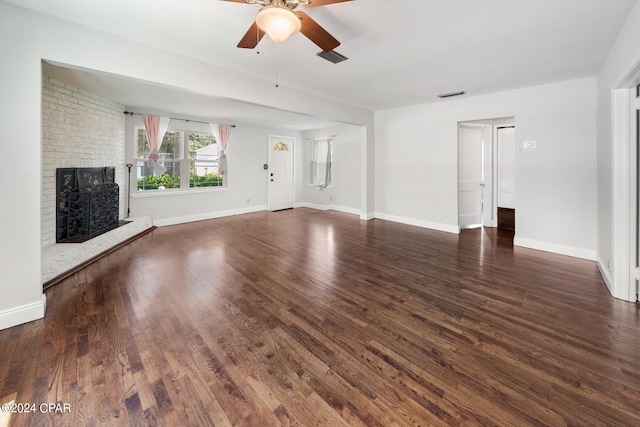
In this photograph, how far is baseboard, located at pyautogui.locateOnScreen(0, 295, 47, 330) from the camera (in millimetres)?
2143

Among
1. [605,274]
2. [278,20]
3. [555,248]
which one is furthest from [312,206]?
[278,20]

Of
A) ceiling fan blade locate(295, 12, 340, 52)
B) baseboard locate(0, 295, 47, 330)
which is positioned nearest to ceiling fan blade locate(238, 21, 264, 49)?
ceiling fan blade locate(295, 12, 340, 52)

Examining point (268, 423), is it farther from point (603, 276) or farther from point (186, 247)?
point (603, 276)

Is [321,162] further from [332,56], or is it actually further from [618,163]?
[618,163]

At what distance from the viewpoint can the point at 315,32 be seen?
2.07 meters

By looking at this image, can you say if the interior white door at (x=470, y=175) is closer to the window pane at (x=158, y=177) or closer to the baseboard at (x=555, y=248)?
the baseboard at (x=555, y=248)

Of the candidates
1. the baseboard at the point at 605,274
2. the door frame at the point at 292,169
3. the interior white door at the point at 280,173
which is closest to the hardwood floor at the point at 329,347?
the baseboard at the point at 605,274

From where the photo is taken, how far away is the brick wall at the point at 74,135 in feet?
11.6

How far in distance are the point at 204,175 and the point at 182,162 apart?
0.59m

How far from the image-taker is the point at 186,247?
4355 mm

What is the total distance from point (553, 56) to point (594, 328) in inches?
119

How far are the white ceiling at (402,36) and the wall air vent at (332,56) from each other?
0.27ft

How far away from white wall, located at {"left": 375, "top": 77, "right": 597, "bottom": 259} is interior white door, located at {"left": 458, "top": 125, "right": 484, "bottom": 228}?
37 centimetres

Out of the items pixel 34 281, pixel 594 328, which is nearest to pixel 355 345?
pixel 594 328
